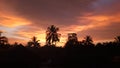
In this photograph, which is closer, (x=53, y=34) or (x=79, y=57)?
(x=79, y=57)

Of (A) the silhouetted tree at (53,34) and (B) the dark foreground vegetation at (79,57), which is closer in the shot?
(B) the dark foreground vegetation at (79,57)

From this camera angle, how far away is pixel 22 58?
3431 cm

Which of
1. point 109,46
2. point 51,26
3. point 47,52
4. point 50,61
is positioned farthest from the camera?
point 51,26

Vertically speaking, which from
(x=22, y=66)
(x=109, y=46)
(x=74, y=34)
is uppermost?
(x=74, y=34)

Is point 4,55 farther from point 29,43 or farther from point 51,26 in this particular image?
point 29,43

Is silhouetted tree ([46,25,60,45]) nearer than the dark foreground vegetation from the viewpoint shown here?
No

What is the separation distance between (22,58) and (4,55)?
95.1 inches

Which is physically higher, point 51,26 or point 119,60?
point 51,26

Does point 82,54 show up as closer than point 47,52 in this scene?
Yes

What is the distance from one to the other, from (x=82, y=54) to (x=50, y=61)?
21.6ft

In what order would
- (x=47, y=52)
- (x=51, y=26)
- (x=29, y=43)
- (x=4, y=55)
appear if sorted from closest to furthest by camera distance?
(x=4, y=55)
(x=47, y=52)
(x=51, y=26)
(x=29, y=43)

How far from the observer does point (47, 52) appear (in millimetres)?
58969

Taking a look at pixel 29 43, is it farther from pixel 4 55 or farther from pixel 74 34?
pixel 4 55

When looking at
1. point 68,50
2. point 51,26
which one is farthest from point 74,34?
point 68,50
